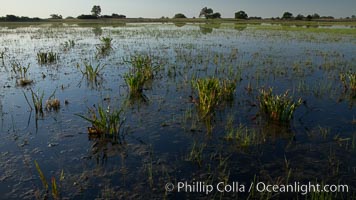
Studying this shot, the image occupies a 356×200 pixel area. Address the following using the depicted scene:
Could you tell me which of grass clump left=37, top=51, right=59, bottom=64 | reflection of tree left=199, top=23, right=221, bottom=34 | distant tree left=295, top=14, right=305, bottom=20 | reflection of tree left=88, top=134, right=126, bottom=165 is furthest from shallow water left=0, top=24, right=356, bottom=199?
distant tree left=295, top=14, right=305, bottom=20

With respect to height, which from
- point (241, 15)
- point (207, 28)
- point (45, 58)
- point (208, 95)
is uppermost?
point (241, 15)

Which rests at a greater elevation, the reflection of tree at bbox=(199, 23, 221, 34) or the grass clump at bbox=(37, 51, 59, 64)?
the reflection of tree at bbox=(199, 23, 221, 34)

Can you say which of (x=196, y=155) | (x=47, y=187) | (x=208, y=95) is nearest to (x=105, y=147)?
(x=47, y=187)

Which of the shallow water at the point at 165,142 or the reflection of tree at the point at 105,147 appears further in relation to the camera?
the reflection of tree at the point at 105,147

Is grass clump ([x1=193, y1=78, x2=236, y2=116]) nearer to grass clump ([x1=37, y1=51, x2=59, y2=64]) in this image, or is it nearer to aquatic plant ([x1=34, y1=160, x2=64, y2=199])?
aquatic plant ([x1=34, y1=160, x2=64, y2=199])

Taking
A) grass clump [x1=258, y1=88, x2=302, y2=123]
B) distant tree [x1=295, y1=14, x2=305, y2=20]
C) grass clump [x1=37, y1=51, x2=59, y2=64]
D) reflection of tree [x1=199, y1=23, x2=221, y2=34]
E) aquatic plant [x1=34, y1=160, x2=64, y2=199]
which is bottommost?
aquatic plant [x1=34, y1=160, x2=64, y2=199]

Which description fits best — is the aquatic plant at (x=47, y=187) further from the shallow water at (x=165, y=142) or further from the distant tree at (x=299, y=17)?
the distant tree at (x=299, y=17)

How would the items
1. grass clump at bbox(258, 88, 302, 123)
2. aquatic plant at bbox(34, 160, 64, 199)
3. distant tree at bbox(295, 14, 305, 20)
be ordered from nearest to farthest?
aquatic plant at bbox(34, 160, 64, 199) < grass clump at bbox(258, 88, 302, 123) < distant tree at bbox(295, 14, 305, 20)

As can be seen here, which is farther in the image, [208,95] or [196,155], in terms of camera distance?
[208,95]

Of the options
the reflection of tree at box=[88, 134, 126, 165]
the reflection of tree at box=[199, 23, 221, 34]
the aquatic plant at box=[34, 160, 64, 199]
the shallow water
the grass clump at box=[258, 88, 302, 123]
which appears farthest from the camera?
the reflection of tree at box=[199, 23, 221, 34]

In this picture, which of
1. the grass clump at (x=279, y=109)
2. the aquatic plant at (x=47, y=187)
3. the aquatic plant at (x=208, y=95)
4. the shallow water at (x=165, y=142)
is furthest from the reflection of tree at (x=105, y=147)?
the grass clump at (x=279, y=109)

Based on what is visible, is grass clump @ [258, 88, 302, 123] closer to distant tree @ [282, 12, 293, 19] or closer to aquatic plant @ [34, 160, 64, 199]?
aquatic plant @ [34, 160, 64, 199]

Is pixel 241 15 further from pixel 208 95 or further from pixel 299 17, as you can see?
pixel 208 95

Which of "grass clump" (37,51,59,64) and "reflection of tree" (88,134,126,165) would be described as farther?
"grass clump" (37,51,59,64)
